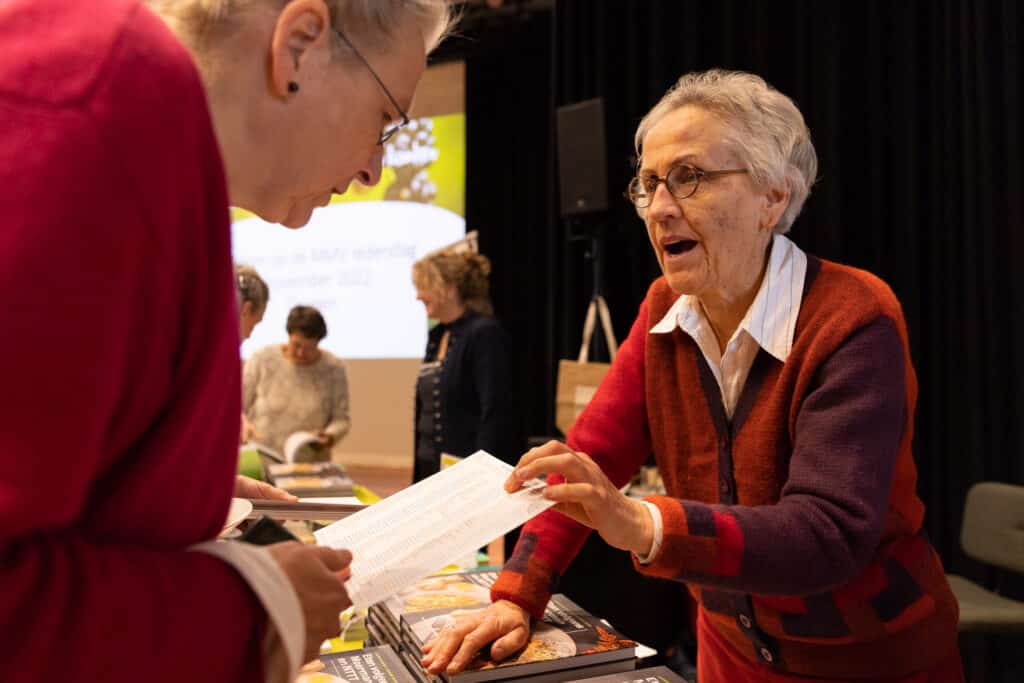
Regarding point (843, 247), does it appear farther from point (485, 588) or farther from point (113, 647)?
point (113, 647)

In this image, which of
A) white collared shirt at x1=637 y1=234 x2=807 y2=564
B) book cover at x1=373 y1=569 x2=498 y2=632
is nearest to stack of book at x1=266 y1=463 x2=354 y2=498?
book cover at x1=373 y1=569 x2=498 y2=632

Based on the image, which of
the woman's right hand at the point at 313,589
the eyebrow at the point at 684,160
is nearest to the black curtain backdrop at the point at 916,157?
the eyebrow at the point at 684,160

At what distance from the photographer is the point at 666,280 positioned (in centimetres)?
147

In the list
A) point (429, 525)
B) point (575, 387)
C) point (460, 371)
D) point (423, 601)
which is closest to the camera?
point (429, 525)

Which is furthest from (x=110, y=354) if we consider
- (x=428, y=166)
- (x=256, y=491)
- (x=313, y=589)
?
(x=428, y=166)

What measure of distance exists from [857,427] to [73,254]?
3.22 ft

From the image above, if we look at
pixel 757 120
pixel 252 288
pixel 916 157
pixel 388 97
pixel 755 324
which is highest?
pixel 916 157

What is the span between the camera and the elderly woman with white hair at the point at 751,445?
3.34ft

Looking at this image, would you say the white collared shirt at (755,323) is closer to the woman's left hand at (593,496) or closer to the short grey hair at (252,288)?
the woman's left hand at (593,496)

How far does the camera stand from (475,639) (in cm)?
100

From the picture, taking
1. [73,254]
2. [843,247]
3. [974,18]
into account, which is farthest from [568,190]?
[73,254]

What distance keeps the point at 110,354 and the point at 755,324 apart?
102 centimetres

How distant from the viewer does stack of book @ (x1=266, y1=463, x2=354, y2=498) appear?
198 centimetres

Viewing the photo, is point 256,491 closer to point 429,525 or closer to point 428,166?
Answer: point 429,525
